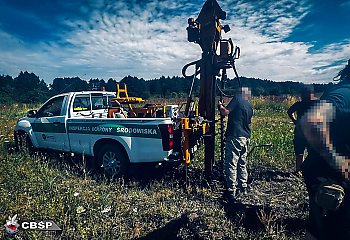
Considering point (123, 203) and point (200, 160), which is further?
point (200, 160)

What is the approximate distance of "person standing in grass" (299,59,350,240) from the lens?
1.56 meters

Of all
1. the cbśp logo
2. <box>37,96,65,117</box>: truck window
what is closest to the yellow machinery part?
the cbśp logo

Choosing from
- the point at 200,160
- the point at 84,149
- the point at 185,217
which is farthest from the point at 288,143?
the point at 84,149

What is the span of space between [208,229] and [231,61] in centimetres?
318

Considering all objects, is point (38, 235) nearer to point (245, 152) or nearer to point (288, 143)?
point (245, 152)

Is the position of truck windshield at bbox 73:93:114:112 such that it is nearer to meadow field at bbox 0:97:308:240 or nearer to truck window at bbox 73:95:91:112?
truck window at bbox 73:95:91:112

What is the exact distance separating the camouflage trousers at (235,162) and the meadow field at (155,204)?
11.2 inches

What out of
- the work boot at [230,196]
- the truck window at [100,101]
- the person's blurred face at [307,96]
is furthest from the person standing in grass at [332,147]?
the truck window at [100,101]

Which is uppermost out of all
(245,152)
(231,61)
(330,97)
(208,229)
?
(231,61)

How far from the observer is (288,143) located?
701 cm

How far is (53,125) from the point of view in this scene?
6355 mm

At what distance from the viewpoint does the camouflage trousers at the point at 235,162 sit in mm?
4434

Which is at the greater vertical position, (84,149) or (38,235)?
(84,149)

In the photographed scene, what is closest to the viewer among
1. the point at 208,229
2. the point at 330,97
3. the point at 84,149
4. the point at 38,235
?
the point at 330,97
